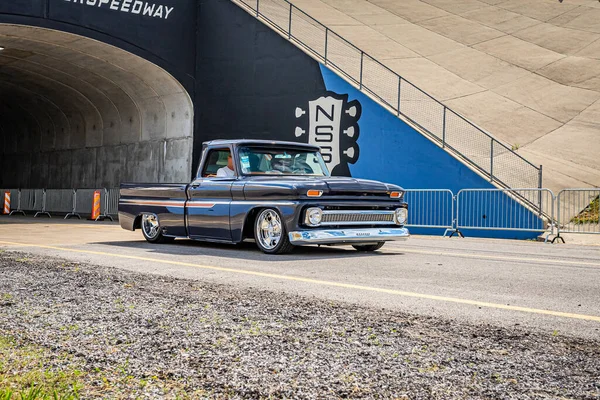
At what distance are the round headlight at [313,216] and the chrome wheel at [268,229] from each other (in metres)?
0.51

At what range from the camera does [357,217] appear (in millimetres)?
10586

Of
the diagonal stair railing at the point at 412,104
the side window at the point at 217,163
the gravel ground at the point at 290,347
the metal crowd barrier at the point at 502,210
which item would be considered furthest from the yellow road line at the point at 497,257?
the diagonal stair railing at the point at 412,104

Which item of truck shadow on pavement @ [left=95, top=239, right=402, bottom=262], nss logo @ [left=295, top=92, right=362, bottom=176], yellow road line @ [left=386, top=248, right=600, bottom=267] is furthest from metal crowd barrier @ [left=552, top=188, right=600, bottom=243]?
truck shadow on pavement @ [left=95, top=239, right=402, bottom=262]

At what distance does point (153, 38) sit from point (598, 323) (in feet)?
66.0

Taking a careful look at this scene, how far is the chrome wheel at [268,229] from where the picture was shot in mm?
10547

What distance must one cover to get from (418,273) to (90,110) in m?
24.3

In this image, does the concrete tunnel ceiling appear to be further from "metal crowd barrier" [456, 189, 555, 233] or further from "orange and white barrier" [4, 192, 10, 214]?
"metal crowd barrier" [456, 189, 555, 233]

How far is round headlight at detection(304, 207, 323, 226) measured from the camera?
10148 mm

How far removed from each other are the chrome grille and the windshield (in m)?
1.34

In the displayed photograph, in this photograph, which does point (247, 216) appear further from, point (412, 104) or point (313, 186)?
point (412, 104)

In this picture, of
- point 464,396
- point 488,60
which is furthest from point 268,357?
point 488,60

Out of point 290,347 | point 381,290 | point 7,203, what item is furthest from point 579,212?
point 7,203

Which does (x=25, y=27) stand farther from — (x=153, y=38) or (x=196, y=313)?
(x=196, y=313)

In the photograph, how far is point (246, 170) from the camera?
1122cm
